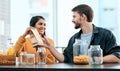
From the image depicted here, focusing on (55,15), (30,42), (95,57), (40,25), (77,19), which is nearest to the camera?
(95,57)

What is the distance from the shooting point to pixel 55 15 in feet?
14.7

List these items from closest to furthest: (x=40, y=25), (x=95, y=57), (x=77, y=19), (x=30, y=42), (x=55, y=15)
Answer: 1. (x=95, y=57)
2. (x=77, y=19)
3. (x=30, y=42)
4. (x=40, y=25)
5. (x=55, y=15)

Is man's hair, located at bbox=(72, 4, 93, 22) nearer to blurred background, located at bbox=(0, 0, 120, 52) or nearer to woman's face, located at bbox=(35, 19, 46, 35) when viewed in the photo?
woman's face, located at bbox=(35, 19, 46, 35)

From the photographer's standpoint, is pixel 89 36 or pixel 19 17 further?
pixel 19 17

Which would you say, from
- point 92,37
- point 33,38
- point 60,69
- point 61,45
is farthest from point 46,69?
point 61,45

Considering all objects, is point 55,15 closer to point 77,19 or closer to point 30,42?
point 30,42

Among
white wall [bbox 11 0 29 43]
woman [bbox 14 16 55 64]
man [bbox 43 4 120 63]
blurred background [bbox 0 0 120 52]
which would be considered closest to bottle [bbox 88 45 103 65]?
man [bbox 43 4 120 63]

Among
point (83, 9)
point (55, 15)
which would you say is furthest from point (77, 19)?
point (55, 15)

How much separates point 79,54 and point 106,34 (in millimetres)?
504

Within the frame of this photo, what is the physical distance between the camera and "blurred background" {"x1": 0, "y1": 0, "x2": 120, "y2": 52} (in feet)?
14.1

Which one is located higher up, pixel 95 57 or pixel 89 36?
pixel 89 36

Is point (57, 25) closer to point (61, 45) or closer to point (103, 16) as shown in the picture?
point (61, 45)

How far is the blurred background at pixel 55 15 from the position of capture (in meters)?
4.31

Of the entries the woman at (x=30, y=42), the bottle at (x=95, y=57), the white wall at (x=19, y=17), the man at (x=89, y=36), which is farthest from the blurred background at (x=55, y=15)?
the bottle at (x=95, y=57)
